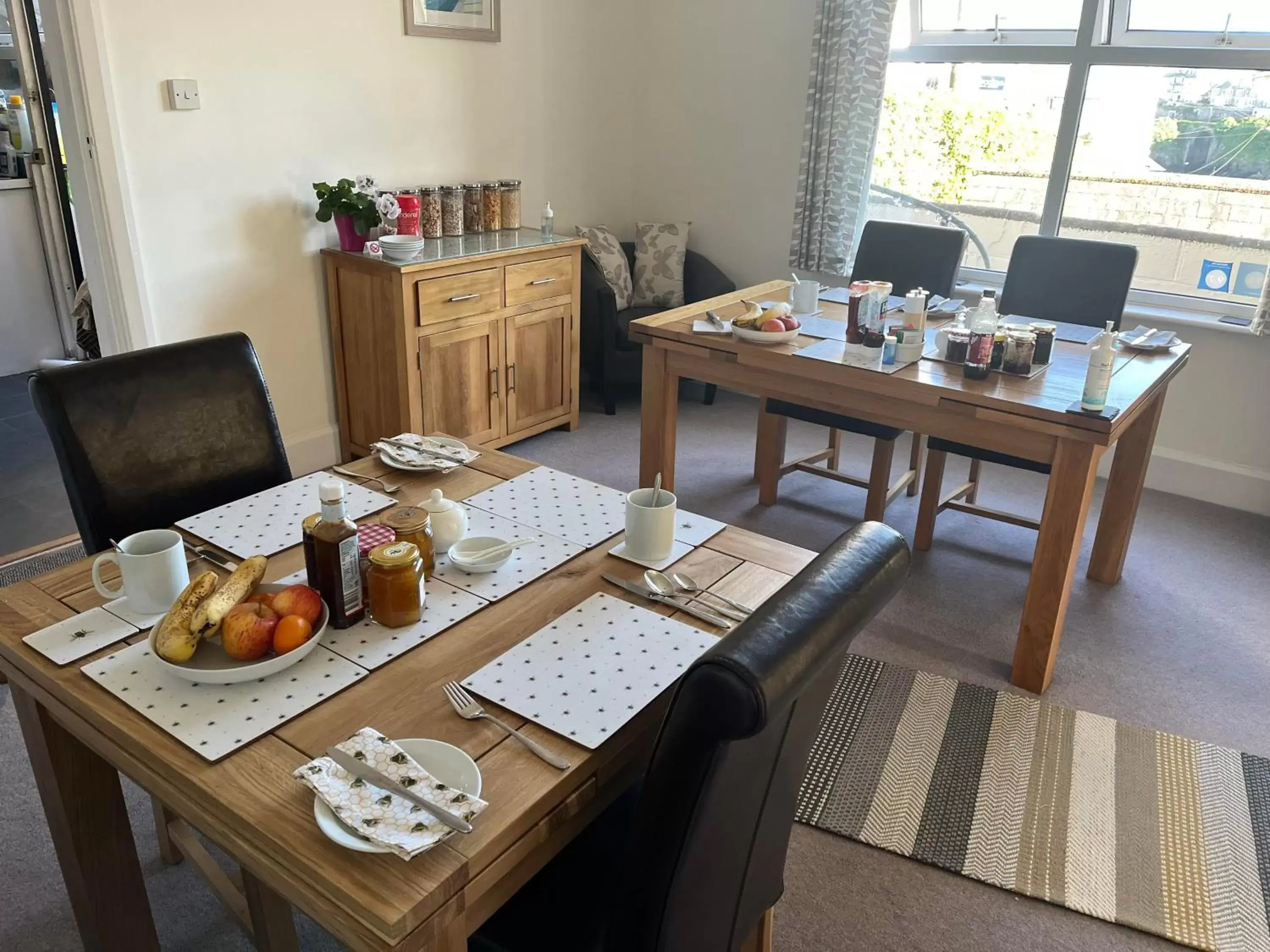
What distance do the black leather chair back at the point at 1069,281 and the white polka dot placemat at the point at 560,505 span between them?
2050mm

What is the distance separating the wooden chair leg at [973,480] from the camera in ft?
10.7

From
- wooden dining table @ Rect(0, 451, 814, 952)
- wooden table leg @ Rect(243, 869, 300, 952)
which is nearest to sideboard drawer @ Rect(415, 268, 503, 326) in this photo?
wooden dining table @ Rect(0, 451, 814, 952)

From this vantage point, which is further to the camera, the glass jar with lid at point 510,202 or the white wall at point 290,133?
the glass jar with lid at point 510,202

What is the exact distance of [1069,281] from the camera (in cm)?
309

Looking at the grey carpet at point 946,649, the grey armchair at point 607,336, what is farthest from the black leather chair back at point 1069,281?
the grey armchair at point 607,336

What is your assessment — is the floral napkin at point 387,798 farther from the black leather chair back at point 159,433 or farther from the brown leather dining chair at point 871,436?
the brown leather dining chair at point 871,436

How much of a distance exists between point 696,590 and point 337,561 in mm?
518

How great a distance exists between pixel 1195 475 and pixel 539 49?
129 inches

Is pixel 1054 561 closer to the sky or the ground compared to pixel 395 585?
closer to the ground

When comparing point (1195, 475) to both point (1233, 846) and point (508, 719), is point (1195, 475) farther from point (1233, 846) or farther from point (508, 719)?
point (508, 719)

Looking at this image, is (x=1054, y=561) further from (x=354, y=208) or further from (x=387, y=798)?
(x=354, y=208)

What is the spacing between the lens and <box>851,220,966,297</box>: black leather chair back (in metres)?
3.31

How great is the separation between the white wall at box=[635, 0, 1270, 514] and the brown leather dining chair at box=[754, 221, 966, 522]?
1035mm

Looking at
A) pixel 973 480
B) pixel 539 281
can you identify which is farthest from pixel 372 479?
pixel 973 480
